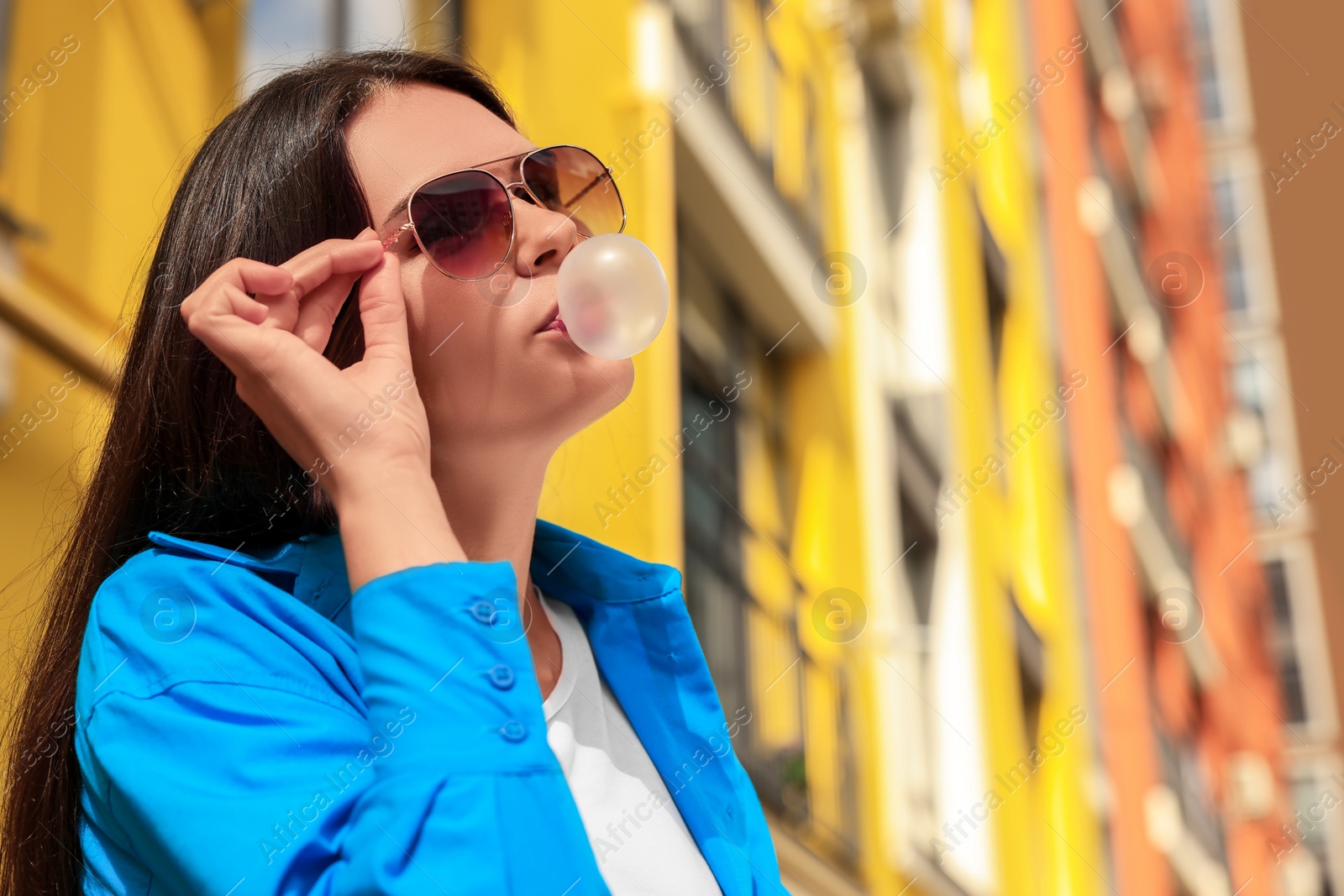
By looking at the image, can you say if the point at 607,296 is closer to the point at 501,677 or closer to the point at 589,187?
the point at 589,187

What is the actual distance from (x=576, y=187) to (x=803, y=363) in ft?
15.2

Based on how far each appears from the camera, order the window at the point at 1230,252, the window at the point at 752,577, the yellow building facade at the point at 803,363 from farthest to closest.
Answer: the window at the point at 1230,252 → the window at the point at 752,577 → the yellow building facade at the point at 803,363

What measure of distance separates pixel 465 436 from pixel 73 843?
0.59 m

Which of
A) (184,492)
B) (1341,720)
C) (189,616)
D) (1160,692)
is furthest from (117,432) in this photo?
(1341,720)

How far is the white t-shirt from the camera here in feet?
4.56

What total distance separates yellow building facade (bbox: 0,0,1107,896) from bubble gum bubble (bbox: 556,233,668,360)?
124 centimetres

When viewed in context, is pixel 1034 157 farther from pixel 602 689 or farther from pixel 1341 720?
pixel 1341 720

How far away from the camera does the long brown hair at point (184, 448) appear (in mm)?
1335

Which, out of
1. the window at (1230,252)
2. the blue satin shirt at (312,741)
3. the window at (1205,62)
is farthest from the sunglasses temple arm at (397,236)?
the window at (1230,252)

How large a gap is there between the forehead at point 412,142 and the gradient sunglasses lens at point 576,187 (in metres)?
0.05

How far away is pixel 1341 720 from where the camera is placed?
76.6 ft

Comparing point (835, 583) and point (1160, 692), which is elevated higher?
point (835, 583)

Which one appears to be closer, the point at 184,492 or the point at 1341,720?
the point at 184,492

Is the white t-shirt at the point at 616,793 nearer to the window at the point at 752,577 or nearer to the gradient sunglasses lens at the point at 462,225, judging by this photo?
the gradient sunglasses lens at the point at 462,225
